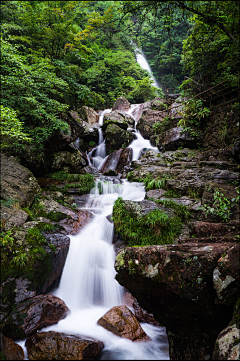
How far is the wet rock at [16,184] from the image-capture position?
671cm

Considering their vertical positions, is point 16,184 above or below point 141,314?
above

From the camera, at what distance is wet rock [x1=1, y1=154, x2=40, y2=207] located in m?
6.71

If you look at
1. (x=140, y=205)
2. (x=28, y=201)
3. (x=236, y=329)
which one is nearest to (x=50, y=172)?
(x=28, y=201)

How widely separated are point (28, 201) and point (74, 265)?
2.98 meters

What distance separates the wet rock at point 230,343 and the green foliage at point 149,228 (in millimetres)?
4032

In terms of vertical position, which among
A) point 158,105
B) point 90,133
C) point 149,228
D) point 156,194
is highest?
point 158,105

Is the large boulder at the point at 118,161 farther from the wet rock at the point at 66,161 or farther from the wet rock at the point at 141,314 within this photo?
the wet rock at the point at 141,314

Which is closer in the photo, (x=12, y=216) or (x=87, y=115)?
(x=12, y=216)

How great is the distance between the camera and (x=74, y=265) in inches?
232

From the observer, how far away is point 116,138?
51.1 feet

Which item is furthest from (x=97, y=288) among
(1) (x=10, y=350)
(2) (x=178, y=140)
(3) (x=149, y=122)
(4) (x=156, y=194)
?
(3) (x=149, y=122)

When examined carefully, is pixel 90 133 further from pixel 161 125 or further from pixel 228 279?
pixel 228 279

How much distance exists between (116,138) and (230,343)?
48.0 feet

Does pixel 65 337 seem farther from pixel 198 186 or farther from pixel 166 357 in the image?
pixel 198 186
